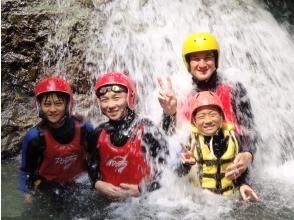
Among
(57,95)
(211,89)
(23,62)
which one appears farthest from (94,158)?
(23,62)

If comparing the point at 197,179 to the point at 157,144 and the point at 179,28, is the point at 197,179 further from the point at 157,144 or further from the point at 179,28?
the point at 179,28

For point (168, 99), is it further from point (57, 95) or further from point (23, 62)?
point (23, 62)

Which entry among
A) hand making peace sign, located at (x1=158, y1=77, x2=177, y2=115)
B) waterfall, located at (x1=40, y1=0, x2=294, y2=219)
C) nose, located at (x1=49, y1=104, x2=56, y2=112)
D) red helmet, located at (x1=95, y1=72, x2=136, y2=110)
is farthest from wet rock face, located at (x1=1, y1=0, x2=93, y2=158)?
hand making peace sign, located at (x1=158, y1=77, x2=177, y2=115)

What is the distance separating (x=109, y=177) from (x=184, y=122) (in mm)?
938

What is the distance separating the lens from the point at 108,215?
391 cm

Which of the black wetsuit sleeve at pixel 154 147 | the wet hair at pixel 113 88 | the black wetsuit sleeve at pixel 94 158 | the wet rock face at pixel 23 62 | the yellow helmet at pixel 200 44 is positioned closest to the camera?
the black wetsuit sleeve at pixel 154 147

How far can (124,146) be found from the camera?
13.3ft

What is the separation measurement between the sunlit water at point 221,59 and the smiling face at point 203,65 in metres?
0.42

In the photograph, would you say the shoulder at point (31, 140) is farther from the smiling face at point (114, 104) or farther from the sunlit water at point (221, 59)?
the smiling face at point (114, 104)

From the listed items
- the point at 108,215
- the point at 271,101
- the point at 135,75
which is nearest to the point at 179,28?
the point at 135,75

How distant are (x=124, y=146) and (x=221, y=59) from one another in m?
2.85

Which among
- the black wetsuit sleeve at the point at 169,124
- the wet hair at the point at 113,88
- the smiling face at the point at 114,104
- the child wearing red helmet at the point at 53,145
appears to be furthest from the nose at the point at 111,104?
the black wetsuit sleeve at the point at 169,124

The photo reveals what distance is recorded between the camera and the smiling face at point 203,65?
4508 mm

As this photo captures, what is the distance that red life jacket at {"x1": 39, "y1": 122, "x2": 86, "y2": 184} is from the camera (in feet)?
13.9
